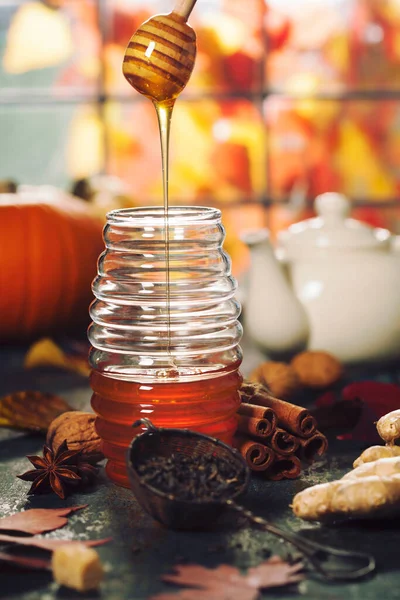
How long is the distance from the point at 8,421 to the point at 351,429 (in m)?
0.48

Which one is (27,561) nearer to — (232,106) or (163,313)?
(163,313)

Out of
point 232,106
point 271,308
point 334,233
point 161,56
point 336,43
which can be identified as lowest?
point 271,308

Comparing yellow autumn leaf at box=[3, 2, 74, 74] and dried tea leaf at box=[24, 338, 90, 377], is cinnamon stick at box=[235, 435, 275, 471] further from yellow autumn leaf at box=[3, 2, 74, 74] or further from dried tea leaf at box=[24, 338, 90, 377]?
yellow autumn leaf at box=[3, 2, 74, 74]

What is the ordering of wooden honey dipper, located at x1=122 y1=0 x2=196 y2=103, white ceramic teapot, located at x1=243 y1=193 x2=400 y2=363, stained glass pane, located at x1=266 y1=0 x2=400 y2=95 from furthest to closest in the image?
stained glass pane, located at x1=266 y1=0 x2=400 y2=95 < white ceramic teapot, located at x1=243 y1=193 x2=400 y2=363 < wooden honey dipper, located at x1=122 y1=0 x2=196 y2=103

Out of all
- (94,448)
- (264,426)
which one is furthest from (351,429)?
(94,448)

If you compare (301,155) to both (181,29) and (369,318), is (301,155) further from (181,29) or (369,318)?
(181,29)

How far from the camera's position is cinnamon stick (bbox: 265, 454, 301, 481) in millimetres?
1094

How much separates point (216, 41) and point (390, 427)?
97.7 inches

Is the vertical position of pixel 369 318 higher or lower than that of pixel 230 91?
lower

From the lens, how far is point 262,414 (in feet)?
3.64

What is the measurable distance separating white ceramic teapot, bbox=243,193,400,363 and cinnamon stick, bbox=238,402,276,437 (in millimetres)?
481

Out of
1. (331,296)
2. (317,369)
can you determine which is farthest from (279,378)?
(331,296)

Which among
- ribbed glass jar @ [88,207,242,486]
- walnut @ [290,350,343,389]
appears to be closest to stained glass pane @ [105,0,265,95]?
walnut @ [290,350,343,389]

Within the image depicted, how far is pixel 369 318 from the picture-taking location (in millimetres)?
1601
